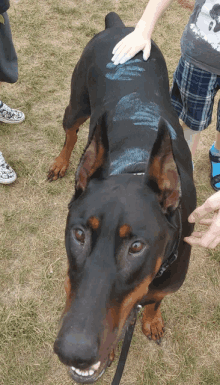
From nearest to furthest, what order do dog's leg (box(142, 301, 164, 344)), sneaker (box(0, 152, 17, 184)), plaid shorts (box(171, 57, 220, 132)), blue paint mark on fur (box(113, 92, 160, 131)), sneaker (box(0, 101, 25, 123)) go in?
blue paint mark on fur (box(113, 92, 160, 131)), plaid shorts (box(171, 57, 220, 132)), dog's leg (box(142, 301, 164, 344)), sneaker (box(0, 152, 17, 184)), sneaker (box(0, 101, 25, 123))

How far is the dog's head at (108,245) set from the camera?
64.6 inches

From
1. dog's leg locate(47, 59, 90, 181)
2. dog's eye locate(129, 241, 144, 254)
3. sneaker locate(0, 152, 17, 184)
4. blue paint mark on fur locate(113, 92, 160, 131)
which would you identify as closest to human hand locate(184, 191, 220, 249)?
dog's eye locate(129, 241, 144, 254)

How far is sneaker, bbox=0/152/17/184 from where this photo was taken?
4062mm

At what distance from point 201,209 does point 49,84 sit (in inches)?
147

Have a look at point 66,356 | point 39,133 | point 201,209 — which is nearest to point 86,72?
point 39,133

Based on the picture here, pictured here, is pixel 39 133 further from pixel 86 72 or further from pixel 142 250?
pixel 142 250

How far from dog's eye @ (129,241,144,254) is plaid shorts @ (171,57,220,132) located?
1.93 metres

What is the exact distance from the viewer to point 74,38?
5.77m

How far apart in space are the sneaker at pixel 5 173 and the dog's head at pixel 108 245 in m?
2.31

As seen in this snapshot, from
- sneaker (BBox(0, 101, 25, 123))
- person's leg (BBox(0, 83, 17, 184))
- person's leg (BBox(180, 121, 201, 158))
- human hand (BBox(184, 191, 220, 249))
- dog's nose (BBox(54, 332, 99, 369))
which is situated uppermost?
human hand (BBox(184, 191, 220, 249))

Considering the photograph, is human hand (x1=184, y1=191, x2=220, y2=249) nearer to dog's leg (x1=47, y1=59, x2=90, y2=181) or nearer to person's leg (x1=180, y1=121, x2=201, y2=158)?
person's leg (x1=180, y1=121, x2=201, y2=158)

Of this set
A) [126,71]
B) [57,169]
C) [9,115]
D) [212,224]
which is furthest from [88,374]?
[9,115]

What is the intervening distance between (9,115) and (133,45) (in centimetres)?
225

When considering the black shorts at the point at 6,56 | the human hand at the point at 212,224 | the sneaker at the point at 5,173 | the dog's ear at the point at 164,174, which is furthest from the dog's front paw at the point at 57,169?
the dog's ear at the point at 164,174
